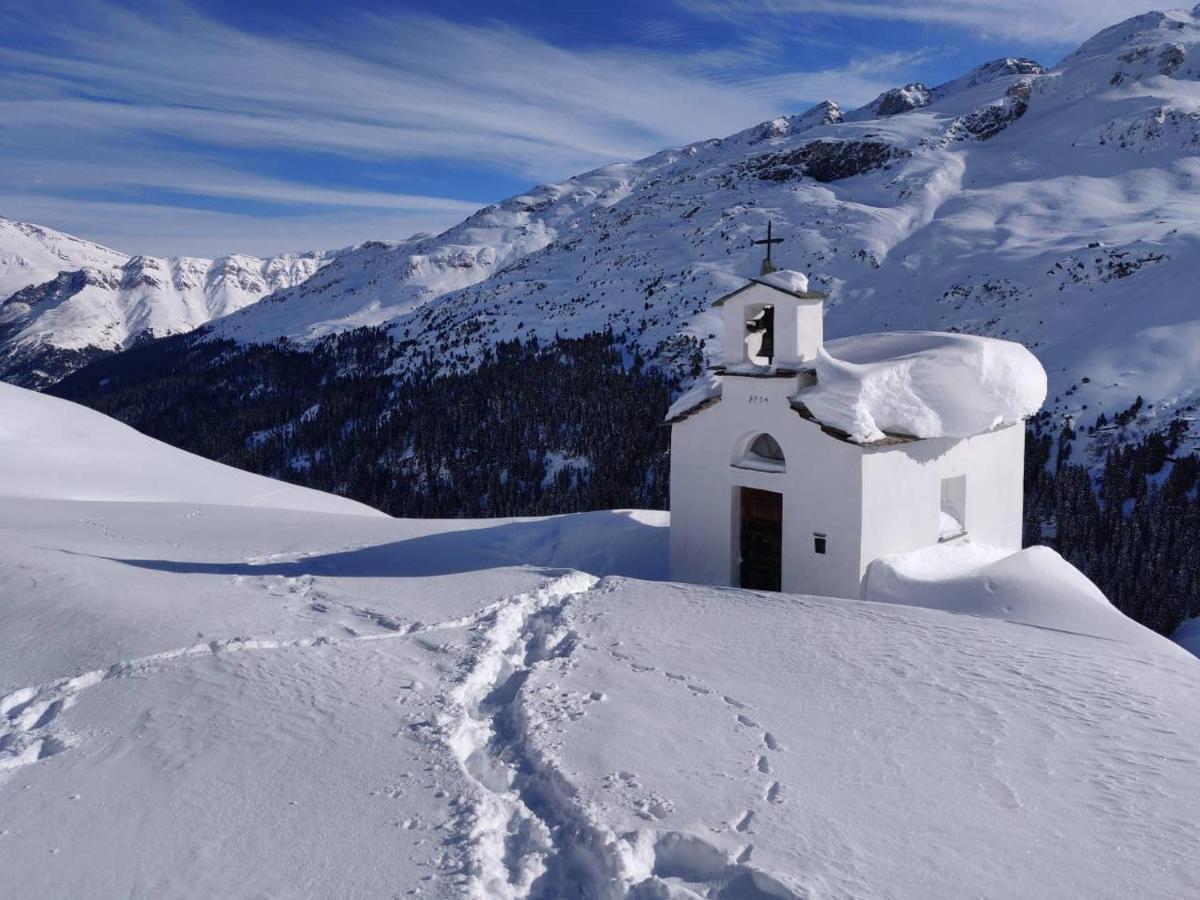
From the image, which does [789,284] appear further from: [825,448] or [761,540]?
[761,540]

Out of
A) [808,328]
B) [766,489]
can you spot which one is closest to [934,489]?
[766,489]

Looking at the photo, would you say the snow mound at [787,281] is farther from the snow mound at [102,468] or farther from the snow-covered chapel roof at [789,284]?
the snow mound at [102,468]

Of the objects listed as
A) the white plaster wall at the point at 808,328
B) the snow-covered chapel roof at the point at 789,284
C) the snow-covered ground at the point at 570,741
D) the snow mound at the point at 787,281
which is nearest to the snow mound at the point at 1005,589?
the snow-covered ground at the point at 570,741

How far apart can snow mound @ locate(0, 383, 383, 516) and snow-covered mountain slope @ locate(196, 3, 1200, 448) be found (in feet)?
278

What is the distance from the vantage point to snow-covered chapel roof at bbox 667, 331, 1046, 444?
50.6 feet

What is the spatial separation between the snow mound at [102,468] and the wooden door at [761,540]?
42.2 ft

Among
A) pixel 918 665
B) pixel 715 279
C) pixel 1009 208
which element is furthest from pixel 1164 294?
pixel 918 665

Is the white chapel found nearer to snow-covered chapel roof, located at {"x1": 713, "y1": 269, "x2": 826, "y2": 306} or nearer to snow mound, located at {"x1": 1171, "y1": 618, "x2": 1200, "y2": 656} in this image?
snow-covered chapel roof, located at {"x1": 713, "y1": 269, "x2": 826, "y2": 306}

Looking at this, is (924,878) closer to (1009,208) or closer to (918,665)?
(918,665)

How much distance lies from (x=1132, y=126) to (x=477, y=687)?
19797cm

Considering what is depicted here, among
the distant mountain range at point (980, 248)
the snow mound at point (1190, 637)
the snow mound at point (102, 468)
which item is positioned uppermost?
the distant mountain range at point (980, 248)

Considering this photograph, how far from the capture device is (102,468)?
2562cm

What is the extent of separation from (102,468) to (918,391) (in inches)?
928

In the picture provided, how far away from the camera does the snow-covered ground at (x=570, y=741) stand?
6.04 meters
